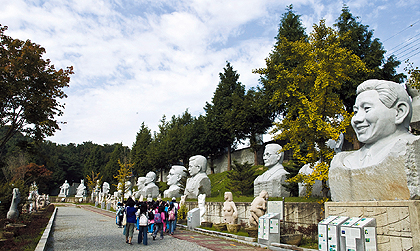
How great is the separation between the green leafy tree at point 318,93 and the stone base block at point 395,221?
9.28 feet

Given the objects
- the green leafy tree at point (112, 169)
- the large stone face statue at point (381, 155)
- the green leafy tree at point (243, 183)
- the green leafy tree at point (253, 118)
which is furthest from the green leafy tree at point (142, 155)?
the large stone face statue at point (381, 155)

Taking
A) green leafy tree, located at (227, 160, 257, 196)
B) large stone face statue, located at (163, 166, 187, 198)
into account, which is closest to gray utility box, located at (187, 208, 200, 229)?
green leafy tree, located at (227, 160, 257, 196)

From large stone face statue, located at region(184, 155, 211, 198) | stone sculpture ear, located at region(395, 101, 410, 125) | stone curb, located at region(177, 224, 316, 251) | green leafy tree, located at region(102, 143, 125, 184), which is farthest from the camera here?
green leafy tree, located at region(102, 143, 125, 184)

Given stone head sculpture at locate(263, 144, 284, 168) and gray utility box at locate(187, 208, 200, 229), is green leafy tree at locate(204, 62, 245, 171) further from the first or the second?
gray utility box at locate(187, 208, 200, 229)

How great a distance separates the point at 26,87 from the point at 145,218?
6270 mm

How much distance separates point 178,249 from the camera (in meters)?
8.96

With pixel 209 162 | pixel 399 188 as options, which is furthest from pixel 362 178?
pixel 209 162

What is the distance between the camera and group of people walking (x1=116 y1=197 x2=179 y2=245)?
32.7 feet

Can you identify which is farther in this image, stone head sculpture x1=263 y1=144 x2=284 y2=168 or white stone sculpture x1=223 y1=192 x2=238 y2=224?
stone head sculpture x1=263 y1=144 x2=284 y2=168

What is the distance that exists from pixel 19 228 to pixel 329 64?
1359 centimetres

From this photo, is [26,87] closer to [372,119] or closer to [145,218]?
[145,218]

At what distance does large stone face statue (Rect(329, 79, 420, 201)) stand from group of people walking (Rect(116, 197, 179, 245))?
620 centimetres

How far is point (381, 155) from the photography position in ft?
21.1

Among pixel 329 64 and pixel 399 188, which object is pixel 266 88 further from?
pixel 399 188
